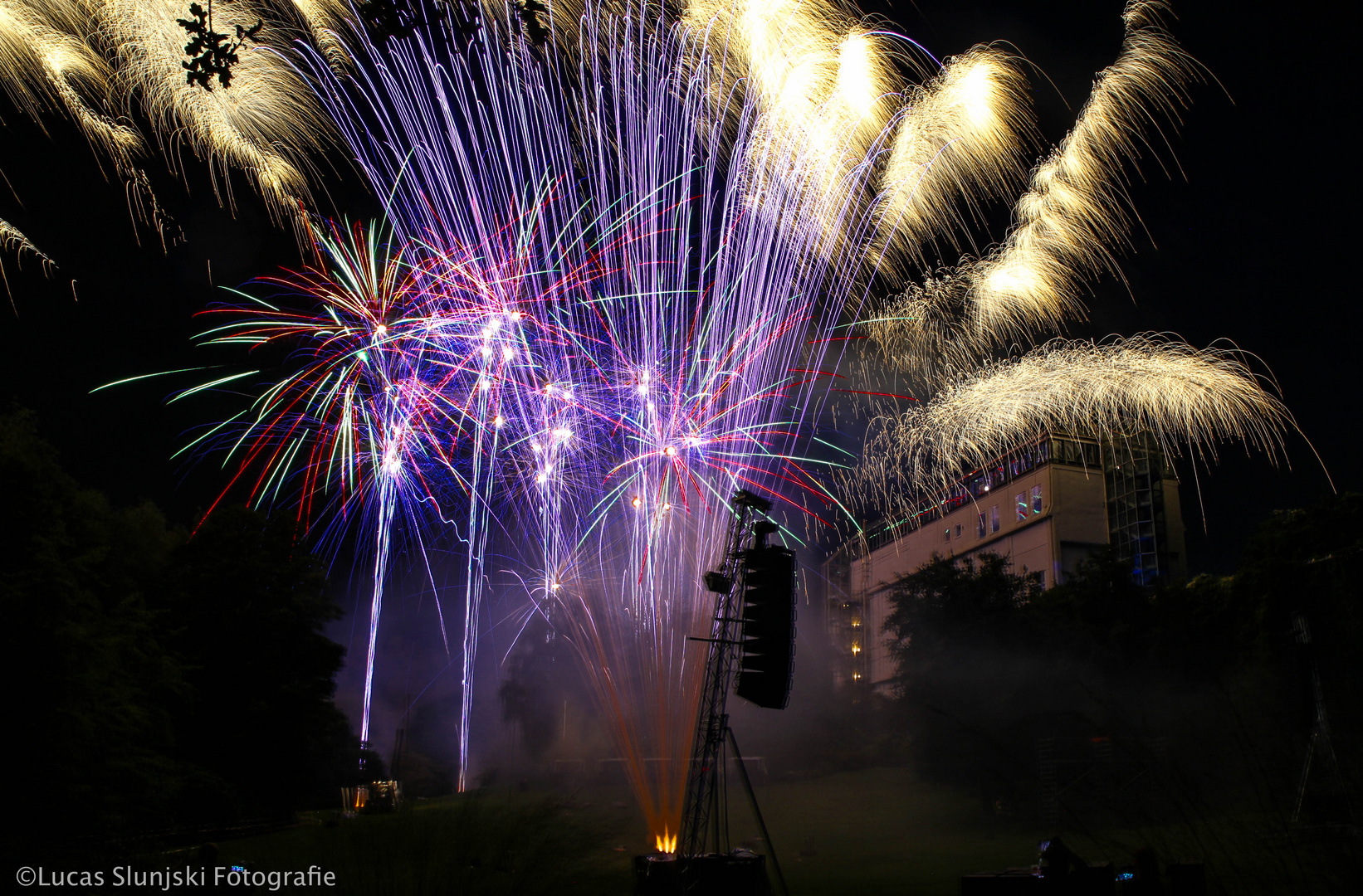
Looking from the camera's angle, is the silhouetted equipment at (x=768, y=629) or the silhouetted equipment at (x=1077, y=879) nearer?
the silhouetted equipment at (x=768, y=629)

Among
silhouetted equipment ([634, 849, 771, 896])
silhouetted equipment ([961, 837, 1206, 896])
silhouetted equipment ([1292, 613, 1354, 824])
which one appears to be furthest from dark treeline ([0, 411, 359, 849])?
silhouetted equipment ([1292, 613, 1354, 824])

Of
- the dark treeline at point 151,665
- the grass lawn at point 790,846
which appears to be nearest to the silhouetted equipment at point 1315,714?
the grass lawn at point 790,846

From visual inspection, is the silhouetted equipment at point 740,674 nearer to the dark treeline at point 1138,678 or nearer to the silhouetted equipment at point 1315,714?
the dark treeline at point 1138,678

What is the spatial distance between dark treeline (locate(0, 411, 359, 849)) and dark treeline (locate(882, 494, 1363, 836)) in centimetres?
1498

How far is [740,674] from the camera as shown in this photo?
8.14m

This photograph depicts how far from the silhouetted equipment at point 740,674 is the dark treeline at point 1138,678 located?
253 inches

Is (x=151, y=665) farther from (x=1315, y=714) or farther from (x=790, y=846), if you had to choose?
(x=1315, y=714)

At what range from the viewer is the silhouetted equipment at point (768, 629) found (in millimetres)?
7961

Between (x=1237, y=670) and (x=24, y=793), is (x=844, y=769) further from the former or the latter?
(x=24, y=793)

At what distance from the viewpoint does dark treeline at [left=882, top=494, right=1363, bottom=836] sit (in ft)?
49.3

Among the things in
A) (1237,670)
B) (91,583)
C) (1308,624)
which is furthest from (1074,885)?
(91,583)

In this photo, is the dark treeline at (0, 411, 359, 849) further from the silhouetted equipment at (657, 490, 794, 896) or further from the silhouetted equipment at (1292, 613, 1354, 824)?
the silhouetted equipment at (1292, 613, 1354, 824)

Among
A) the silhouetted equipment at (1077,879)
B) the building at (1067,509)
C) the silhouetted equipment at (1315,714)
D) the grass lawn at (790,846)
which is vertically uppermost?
the building at (1067,509)

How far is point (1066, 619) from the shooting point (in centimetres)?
2881
